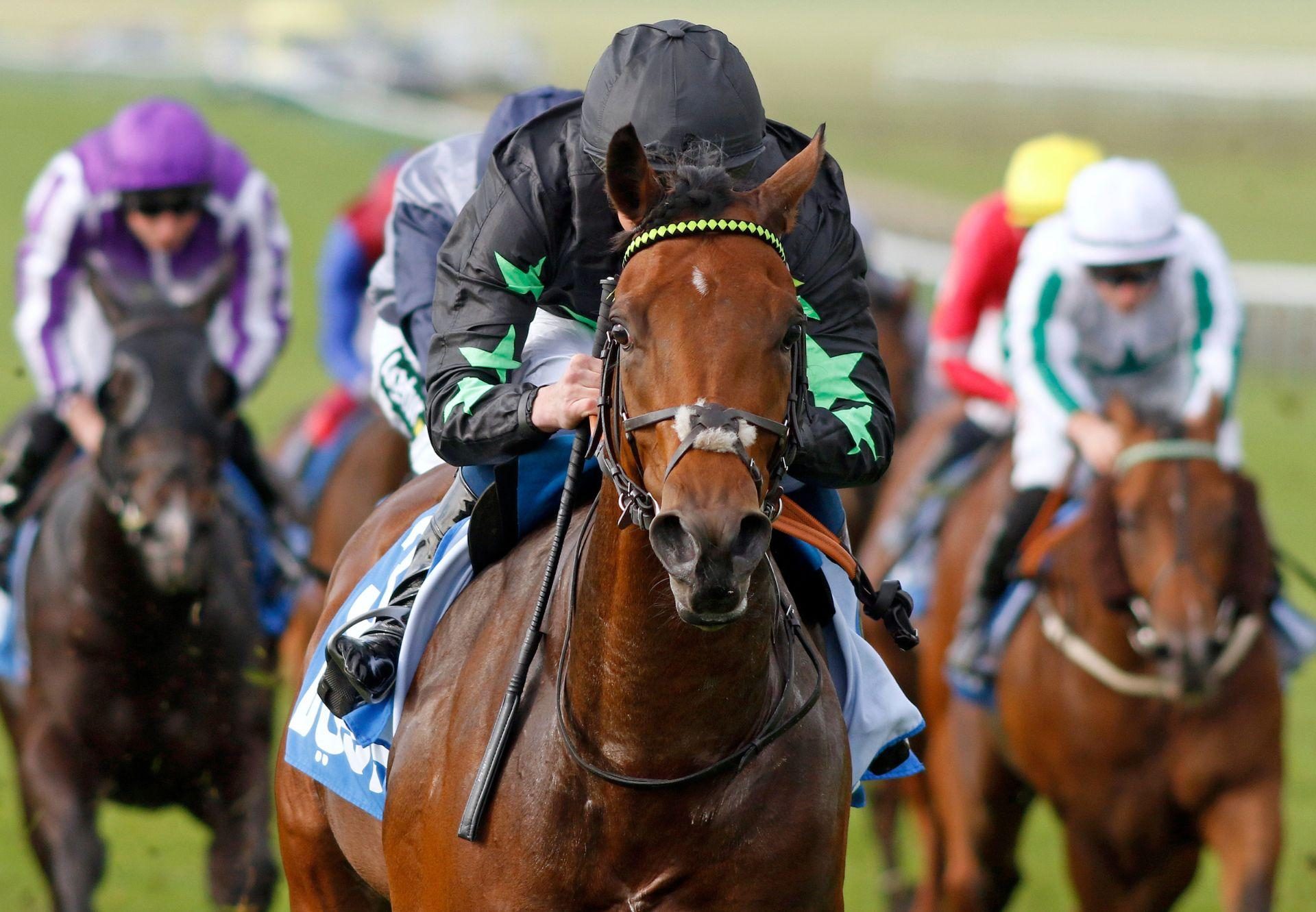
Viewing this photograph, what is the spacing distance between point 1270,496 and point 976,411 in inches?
238

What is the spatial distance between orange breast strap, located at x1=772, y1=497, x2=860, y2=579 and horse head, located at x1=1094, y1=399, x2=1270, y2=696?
8.25ft

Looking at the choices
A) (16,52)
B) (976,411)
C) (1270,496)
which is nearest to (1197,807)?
(976,411)

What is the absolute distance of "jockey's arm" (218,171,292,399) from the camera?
679cm

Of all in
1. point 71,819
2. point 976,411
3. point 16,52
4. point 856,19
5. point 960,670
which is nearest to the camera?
point 71,819

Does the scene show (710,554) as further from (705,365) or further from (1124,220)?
(1124,220)

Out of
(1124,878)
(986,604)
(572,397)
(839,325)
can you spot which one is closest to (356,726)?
(572,397)

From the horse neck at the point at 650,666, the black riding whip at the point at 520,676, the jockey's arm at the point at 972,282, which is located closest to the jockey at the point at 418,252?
the black riding whip at the point at 520,676

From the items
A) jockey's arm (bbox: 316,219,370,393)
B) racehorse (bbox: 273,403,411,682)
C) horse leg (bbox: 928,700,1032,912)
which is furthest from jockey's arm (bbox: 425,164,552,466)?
jockey's arm (bbox: 316,219,370,393)

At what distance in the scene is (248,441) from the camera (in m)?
6.79

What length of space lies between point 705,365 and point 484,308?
29.0 inches

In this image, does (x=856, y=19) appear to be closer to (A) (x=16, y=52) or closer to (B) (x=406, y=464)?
(A) (x=16, y=52)

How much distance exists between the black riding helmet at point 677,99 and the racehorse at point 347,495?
15.8ft

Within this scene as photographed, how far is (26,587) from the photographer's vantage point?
6.14 m

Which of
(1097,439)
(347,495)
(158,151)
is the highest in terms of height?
(158,151)
